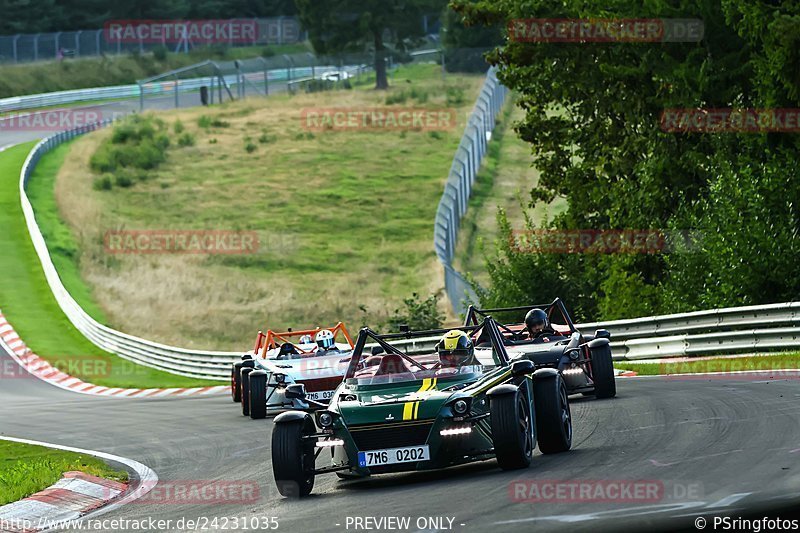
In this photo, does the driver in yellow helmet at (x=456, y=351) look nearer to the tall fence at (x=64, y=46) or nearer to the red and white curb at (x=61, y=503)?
the red and white curb at (x=61, y=503)

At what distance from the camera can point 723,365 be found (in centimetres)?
1962

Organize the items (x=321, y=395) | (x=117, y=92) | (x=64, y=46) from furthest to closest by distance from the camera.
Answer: (x=64, y=46), (x=117, y=92), (x=321, y=395)

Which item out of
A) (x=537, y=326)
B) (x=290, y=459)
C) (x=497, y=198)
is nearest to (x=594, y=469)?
(x=290, y=459)

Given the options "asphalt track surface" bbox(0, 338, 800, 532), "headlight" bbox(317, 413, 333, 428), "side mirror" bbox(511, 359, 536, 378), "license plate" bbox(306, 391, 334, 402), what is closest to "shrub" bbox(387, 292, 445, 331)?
"license plate" bbox(306, 391, 334, 402)

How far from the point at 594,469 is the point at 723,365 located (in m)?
10.3

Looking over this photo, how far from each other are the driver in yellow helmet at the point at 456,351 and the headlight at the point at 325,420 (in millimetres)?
1426

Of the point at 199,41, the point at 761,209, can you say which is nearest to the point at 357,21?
the point at 199,41

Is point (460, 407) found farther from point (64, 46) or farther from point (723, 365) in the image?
point (64, 46)

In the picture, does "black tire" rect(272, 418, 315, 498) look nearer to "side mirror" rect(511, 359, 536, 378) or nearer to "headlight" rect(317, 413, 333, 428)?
"headlight" rect(317, 413, 333, 428)

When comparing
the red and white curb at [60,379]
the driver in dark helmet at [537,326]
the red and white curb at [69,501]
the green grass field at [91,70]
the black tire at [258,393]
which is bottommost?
the red and white curb at [60,379]

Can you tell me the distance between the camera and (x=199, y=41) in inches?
4016

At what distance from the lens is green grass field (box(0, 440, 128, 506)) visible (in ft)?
39.5

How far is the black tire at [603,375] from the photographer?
15680 mm

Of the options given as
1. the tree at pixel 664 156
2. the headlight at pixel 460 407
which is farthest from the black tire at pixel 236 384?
the headlight at pixel 460 407
